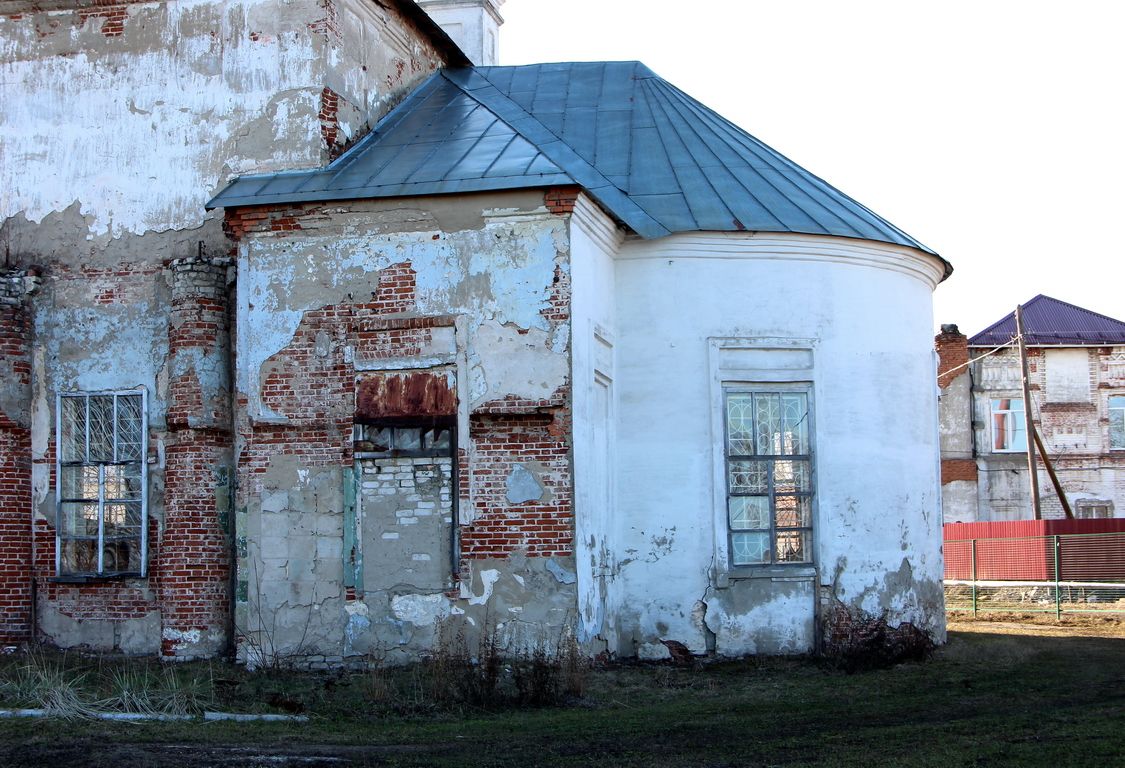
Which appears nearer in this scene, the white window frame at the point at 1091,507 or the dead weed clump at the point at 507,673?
the dead weed clump at the point at 507,673

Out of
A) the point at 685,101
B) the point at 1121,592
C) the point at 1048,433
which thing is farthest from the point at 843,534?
the point at 1048,433

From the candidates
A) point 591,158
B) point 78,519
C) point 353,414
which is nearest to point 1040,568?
point 591,158

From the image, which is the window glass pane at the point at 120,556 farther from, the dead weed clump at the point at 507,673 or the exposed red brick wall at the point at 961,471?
the exposed red brick wall at the point at 961,471

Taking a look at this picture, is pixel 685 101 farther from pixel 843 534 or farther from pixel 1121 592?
pixel 1121 592

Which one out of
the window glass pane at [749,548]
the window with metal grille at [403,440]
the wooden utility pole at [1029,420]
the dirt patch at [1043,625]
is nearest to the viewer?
the window with metal grille at [403,440]

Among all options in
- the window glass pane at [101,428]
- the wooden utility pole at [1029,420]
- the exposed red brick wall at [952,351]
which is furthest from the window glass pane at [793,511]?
the exposed red brick wall at [952,351]

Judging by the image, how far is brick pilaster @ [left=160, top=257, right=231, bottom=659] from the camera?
40.4 ft

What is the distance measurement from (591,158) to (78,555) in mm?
6644

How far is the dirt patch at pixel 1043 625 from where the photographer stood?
16.1 meters

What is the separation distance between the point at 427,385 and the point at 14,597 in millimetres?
4840

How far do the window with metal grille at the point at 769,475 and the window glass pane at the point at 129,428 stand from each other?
5.75 metres

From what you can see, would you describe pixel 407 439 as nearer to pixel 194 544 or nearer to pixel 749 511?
pixel 194 544

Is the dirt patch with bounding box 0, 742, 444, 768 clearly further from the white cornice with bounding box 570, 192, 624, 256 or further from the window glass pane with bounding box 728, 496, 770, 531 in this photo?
the window glass pane with bounding box 728, 496, 770, 531

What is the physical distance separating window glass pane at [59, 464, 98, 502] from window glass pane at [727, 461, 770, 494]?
627 centimetres
